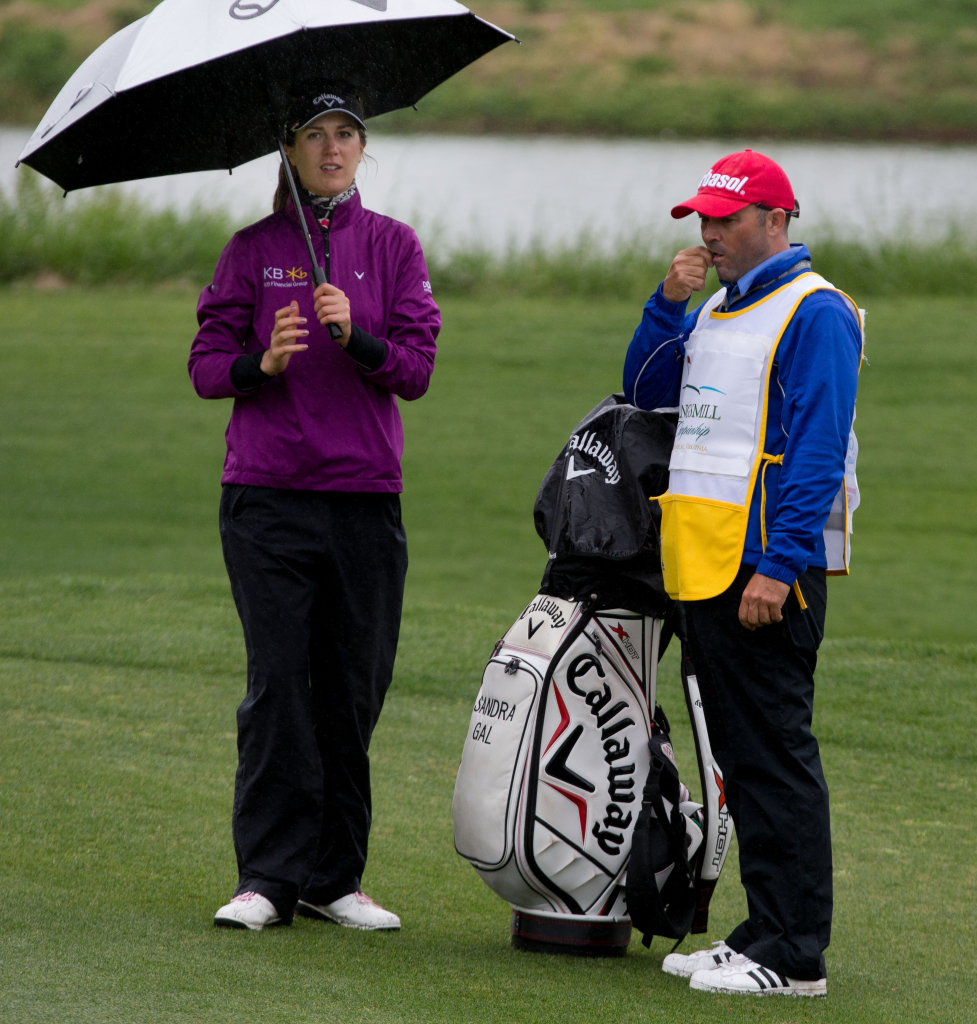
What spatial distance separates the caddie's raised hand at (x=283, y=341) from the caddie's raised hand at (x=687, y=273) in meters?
0.78

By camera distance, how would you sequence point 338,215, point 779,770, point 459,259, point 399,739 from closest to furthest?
point 779,770 < point 338,215 < point 399,739 < point 459,259

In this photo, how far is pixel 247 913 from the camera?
344 cm

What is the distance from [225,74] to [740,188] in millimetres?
1194

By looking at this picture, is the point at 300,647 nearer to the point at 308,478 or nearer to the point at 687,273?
the point at 308,478

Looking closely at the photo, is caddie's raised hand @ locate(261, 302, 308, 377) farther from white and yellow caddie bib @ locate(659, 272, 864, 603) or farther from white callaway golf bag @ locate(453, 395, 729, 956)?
white and yellow caddie bib @ locate(659, 272, 864, 603)

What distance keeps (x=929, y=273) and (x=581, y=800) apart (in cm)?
1638

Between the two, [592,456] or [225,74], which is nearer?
[592,456]

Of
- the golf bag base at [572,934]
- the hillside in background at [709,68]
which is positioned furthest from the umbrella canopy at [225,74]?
the hillside in background at [709,68]

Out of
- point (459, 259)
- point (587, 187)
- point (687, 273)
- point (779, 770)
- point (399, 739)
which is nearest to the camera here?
point (779, 770)

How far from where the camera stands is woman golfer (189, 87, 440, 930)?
3.51m

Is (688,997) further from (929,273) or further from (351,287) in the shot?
(929,273)

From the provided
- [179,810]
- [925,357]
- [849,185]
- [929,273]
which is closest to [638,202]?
[849,185]

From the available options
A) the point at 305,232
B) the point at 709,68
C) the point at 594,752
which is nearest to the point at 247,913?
the point at 594,752

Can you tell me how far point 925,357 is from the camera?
15.5 meters
